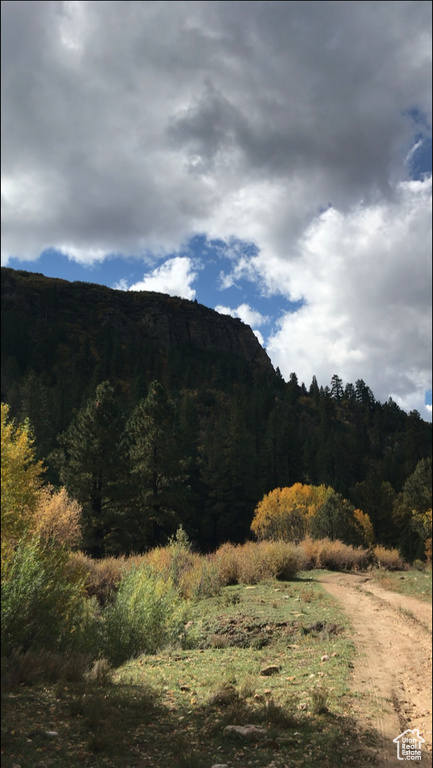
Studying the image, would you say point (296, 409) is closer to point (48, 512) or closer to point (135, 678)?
point (48, 512)

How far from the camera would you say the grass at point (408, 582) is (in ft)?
50.0

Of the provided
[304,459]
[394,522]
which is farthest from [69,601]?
[304,459]

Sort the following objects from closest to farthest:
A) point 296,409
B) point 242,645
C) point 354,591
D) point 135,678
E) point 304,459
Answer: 1. point 135,678
2. point 242,645
3. point 354,591
4. point 304,459
5. point 296,409

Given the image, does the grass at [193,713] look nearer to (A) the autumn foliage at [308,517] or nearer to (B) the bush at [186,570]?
(B) the bush at [186,570]

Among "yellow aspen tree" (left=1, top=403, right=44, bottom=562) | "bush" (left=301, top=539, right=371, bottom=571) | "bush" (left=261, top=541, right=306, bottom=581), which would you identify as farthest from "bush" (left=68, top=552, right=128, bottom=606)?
"bush" (left=301, top=539, right=371, bottom=571)

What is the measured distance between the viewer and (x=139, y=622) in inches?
374

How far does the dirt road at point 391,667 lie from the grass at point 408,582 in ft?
2.35

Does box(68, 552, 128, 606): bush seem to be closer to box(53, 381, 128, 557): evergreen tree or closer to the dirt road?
the dirt road

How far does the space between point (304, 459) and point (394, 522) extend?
16753mm

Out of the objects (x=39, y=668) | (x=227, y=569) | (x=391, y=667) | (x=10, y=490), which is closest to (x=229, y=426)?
(x=227, y=569)

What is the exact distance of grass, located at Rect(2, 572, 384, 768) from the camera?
4172 mm

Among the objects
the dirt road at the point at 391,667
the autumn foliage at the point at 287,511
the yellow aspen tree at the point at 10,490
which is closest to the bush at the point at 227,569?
the dirt road at the point at 391,667

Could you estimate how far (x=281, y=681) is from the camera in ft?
24.3

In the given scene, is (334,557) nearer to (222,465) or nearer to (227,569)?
(227,569)
